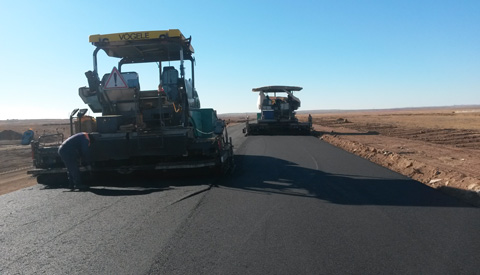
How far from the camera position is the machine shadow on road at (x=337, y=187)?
22.2 feet

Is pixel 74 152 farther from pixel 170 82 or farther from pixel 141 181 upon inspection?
pixel 170 82

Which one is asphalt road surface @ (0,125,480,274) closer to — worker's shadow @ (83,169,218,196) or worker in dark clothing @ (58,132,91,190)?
worker's shadow @ (83,169,218,196)

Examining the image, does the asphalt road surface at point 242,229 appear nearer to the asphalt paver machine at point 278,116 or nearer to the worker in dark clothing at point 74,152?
the worker in dark clothing at point 74,152

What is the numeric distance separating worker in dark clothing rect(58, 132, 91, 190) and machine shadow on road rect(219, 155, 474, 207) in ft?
9.73

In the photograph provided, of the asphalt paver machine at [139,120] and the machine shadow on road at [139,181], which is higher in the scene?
the asphalt paver machine at [139,120]

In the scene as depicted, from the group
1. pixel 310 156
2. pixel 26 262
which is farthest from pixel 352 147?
pixel 26 262

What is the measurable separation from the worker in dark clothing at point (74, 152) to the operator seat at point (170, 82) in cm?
202

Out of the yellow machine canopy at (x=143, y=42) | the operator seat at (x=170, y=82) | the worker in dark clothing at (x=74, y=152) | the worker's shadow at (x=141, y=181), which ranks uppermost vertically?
the yellow machine canopy at (x=143, y=42)

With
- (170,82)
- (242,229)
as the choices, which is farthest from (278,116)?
(242,229)

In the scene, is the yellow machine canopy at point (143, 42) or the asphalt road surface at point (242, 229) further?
the yellow machine canopy at point (143, 42)

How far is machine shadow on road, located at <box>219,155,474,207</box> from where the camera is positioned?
6.78 m

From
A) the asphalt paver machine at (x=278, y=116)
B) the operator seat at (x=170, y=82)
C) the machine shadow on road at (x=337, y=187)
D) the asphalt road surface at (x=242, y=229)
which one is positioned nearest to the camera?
the asphalt road surface at (x=242, y=229)

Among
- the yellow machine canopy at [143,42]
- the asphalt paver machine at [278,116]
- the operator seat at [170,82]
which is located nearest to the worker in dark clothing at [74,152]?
the operator seat at [170,82]

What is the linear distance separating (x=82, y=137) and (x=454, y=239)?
23.0ft
